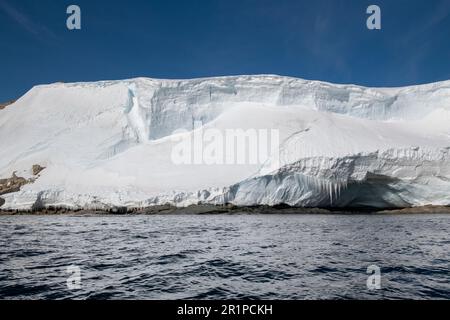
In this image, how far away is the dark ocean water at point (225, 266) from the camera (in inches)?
171

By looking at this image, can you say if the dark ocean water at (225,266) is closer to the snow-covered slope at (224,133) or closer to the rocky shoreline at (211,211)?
the rocky shoreline at (211,211)

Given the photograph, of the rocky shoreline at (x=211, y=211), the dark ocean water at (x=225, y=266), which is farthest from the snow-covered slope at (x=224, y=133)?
the dark ocean water at (x=225, y=266)

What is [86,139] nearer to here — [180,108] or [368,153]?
[180,108]

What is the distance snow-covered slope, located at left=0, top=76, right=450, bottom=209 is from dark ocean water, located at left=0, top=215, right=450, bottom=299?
11.2 metres

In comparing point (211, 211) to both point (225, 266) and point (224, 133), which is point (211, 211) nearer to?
point (224, 133)

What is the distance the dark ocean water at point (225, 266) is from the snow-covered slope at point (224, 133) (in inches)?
439

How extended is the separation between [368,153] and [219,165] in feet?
30.3

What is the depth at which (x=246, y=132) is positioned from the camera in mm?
25750

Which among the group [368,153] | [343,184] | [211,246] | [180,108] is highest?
[180,108]

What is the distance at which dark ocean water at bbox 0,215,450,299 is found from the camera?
434cm

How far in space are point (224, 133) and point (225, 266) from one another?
812 inches

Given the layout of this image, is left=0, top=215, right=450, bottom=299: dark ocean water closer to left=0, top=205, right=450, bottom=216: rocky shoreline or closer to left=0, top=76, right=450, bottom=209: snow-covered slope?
left=0, top=205, right=450, bottom=216: rocky shoreline

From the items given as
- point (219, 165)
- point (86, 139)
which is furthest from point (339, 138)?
point (86, 139)
